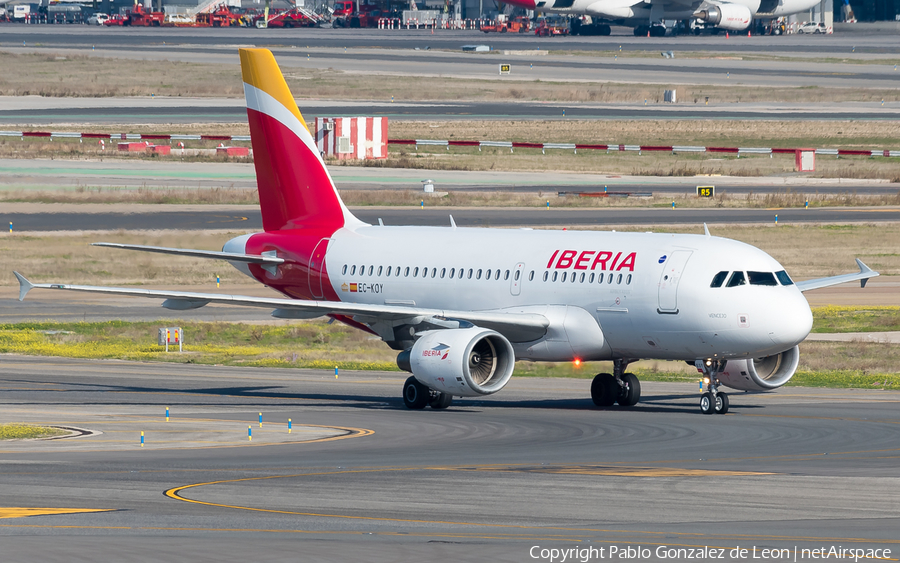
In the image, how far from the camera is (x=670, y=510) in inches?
878

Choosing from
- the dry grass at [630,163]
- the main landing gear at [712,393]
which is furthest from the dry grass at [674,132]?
the main landing gear at [712,393]

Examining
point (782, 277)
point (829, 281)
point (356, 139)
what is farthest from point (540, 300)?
point (356, 139)

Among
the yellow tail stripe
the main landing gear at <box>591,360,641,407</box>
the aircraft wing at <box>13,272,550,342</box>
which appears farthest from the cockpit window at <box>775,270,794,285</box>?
the yellow tail stripe

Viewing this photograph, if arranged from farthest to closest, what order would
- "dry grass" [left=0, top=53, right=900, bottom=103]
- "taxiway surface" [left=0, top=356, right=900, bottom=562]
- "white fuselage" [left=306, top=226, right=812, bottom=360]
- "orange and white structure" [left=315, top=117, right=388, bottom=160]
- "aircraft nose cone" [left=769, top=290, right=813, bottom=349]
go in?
"dry grass" [left=0, top=53, right=900, bottom=103], "orange and white structure" [left=315, top=117, right=388, bottom=160], "white fuselage" [left=306, top=226, right=812, bottom=360], "aircraft nose cone" [left=769, top=290, right=813, bottom=349], "taxiway surface" [left=0, top=356, right=900, bottom=562]

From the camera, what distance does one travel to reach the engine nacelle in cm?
3709

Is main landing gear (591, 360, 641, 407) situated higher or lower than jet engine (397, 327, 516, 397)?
lower

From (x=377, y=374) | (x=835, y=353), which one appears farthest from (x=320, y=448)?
(x=835, y=353)

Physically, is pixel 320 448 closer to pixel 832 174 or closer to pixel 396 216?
pixel 396 216

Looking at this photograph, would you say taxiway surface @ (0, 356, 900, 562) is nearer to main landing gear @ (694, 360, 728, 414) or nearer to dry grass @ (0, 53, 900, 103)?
main landing gear @ (694, 360, 728, 414)

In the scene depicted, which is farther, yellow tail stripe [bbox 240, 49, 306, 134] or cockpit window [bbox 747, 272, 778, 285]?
yellow tail stripe [bbox 240, 49, 306, 134]

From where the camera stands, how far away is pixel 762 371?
37.5m

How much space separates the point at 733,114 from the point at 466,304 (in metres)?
113

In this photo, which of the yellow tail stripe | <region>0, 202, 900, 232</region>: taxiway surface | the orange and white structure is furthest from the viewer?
the orange and white structure

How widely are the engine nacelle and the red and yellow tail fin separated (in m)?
12.9
